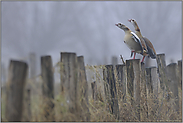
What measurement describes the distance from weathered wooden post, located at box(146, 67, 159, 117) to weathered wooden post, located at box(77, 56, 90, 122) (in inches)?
58.4

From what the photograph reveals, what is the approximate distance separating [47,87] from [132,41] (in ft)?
7.13

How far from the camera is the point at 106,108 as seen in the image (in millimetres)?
2826

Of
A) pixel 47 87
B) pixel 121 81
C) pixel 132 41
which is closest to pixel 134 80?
pixel 121 81

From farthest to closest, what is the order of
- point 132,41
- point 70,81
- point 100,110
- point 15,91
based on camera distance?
point 132,41
point 100,110
point 70,81
point 15,91

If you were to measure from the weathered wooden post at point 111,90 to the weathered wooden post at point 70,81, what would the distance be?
774 millimetres

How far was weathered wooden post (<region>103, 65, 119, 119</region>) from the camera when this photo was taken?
2.90 m

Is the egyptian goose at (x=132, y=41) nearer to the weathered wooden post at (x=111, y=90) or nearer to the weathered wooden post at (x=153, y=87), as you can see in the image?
the weathered wooden post at (x=153, y=87)

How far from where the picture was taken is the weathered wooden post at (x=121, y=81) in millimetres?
3030

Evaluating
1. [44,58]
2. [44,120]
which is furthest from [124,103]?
[44,58]

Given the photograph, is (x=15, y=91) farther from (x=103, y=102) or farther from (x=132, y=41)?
(x=132, y=41)

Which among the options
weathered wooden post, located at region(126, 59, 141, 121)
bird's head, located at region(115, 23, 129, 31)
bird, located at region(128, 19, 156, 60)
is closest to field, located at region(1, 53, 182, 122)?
weathered wooden post, located at region(126, 59, 141, 121)

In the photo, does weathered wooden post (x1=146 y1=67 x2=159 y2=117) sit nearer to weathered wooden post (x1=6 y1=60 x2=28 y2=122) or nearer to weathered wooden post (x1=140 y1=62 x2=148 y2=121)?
weathered wooden post (x1=140 y1=62 x2=148 y2=121)

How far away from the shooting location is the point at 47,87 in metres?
2.12

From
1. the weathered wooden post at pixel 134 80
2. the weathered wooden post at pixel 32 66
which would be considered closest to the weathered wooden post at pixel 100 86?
the weathered wooden post at pixel 134 80
